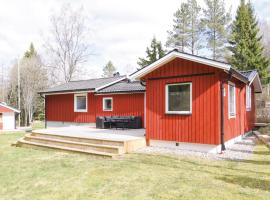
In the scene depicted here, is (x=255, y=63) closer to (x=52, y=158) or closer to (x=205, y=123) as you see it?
(x=205, y=123)

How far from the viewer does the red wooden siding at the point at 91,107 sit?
13.8 metres

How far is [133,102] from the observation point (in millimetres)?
13898

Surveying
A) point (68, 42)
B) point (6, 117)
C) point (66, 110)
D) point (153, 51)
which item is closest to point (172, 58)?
point (66, 110)

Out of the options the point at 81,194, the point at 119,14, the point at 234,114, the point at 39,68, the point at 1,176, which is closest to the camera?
Result: the point at 81,194

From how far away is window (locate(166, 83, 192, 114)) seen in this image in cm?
841

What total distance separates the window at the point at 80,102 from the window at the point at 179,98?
833cm

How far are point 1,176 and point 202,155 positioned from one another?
550 cm

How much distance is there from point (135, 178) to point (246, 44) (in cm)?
2347

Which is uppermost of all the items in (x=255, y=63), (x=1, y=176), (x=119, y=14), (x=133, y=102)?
(x=119, y=14)

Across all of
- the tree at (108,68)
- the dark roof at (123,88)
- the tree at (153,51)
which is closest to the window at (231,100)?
the dark roof at (123,88)

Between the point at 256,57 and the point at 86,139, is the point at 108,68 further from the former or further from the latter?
the point at 86,139

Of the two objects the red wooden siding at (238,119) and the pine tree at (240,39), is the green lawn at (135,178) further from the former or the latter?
the pine tree at (240,39)

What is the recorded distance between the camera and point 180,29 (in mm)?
29859

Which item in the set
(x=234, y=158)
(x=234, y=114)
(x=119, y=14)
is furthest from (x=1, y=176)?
(x=119, y=14)
